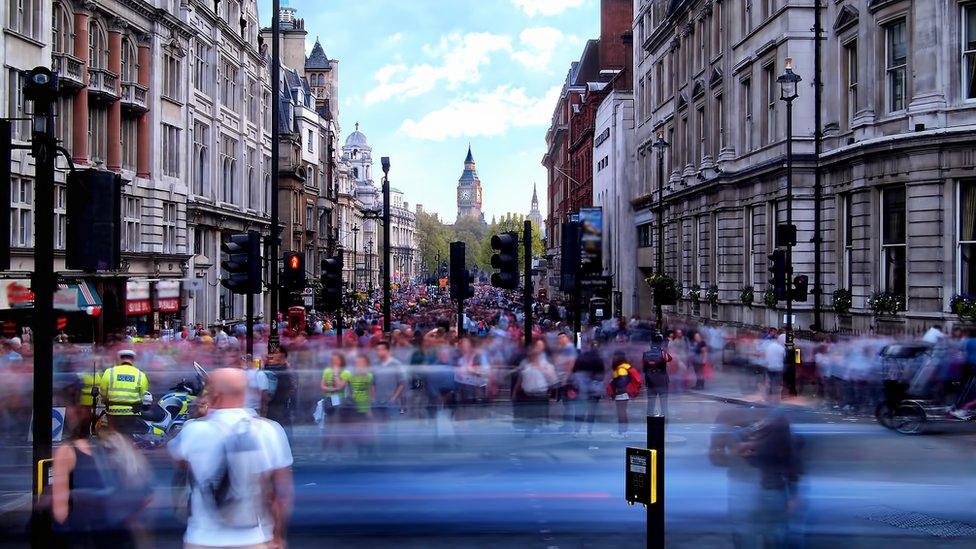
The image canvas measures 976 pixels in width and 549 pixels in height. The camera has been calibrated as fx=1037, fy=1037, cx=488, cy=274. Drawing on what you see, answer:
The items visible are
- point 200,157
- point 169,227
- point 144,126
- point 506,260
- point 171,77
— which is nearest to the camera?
point 506,260

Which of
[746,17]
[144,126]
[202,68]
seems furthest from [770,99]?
[202,68]

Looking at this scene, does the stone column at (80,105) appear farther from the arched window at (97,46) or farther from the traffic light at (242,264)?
the traffic light at (242,264)

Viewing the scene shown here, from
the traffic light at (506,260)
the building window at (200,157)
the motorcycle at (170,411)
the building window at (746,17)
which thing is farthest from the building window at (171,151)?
the traffic light at (506,260)

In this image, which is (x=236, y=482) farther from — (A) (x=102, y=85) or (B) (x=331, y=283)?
(A) (x=102, y=85)

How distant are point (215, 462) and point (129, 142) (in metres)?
36.2

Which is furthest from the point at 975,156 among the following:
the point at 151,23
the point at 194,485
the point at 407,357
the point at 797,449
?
the point at 151,23

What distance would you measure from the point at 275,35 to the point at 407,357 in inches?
351

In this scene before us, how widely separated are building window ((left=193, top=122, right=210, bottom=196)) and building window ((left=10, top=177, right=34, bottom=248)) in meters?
14.4

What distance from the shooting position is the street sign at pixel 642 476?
6.82 meters

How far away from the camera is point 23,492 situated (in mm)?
12844

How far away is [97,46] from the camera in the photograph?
36.5 metres

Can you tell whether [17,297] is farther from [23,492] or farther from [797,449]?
[797,449]

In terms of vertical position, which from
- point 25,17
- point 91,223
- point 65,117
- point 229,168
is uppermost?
point 25,17

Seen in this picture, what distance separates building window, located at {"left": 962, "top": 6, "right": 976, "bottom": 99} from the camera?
25.8 meters
